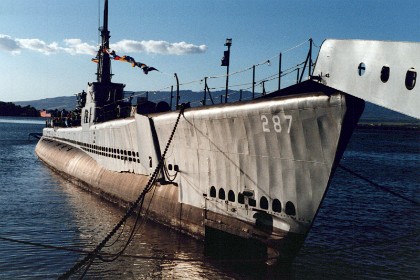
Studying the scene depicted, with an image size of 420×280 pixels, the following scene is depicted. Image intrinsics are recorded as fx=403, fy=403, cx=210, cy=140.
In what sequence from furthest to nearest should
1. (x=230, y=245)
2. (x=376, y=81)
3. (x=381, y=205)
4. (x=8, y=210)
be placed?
(x=381, y=205)
(x=8, y=210)
(x=230, y=245)
(x=376, y=81)

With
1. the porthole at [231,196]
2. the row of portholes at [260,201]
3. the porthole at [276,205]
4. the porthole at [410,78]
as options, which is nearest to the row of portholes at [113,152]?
the row of portholes at [260,201]

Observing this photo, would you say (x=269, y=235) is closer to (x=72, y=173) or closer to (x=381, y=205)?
(x=381, y=205)

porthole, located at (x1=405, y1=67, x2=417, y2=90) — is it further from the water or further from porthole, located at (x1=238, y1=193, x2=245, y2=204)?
porthole, located at (x1=238, y1=193, x2=245, y2=204)

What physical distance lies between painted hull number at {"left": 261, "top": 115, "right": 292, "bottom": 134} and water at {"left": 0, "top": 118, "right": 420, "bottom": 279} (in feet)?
13.4

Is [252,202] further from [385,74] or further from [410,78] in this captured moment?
[410,78]

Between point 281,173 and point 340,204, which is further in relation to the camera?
point 340,204

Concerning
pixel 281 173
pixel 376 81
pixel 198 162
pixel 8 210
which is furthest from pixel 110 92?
pixel 376 81

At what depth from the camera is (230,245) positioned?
13.3 m

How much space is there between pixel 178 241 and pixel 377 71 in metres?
9.65

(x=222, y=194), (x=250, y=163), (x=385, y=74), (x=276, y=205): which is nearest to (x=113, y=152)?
(x=222, y=194)

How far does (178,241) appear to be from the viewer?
1445 centimetres

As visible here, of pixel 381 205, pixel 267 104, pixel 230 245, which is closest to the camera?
pixel 267 104

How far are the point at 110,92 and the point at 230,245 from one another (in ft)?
58.8

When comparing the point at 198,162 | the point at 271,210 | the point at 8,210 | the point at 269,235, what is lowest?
the point at 8,210
